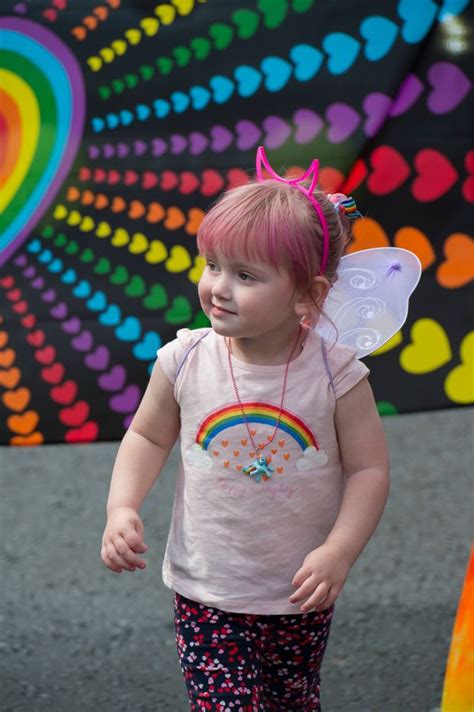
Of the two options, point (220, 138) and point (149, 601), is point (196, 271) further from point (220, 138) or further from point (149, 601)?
point (149, 601)

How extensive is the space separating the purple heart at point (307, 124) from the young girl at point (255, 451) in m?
0.81

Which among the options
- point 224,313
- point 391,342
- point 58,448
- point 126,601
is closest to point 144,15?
point 391,342

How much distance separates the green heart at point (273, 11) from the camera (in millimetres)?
2906

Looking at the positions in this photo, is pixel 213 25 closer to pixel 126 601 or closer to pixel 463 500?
pixel 126 601

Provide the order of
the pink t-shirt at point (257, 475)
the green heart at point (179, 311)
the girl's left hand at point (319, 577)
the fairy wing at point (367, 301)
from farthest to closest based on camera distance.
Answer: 1. the green heart at point (179, 311)
2. the fairy wing at point (367, 301)
3. the pink t-shirt at point (257, 475)
4. the girl's left hand at point (319, 577)

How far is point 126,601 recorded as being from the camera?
3.76 meters

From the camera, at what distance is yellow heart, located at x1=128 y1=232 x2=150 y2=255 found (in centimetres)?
299

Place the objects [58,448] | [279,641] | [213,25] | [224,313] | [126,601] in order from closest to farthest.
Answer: [224,313]
[279,641]
[213,25]
[126,601]
[58,448]

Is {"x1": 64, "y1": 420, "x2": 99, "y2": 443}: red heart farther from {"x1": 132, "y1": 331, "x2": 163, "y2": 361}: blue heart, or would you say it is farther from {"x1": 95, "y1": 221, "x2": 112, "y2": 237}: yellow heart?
{"x1": 95, "y1": 221, "x2": 112, "y2": 237}: yellow heart

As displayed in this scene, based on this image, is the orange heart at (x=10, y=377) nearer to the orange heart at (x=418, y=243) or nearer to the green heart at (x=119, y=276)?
the green heart at (x=119, y=276)

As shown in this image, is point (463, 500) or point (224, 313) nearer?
point (224, 313)

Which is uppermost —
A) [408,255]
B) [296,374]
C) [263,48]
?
[263,48]

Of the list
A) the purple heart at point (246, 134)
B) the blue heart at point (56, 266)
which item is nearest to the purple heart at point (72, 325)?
the blue heart at point (56, 266)

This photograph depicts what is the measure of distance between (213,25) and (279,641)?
1441 millimetres
